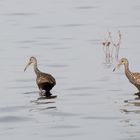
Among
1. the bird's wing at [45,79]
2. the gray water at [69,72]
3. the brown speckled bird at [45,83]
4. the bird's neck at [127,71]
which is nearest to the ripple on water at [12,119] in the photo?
the gray water at [69,72]

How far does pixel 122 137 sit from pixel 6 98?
197 inches

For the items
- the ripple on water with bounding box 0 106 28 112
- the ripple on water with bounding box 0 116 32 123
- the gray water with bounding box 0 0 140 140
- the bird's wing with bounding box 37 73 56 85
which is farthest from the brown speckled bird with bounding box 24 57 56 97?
the ripple on water with bounding box 0 116 32 123

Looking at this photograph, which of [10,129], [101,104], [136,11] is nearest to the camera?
[10,129]

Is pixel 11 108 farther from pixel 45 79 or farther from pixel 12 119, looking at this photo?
pixel 45 79

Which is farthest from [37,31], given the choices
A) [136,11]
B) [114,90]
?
[114,90]

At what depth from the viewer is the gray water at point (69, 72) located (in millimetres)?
18609

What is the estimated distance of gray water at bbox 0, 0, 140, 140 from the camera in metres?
18.6

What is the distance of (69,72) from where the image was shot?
24.9 m

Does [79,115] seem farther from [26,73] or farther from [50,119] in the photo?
[26,73]

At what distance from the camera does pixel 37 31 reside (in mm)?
33125

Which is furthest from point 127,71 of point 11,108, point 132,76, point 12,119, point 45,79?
point 12,119

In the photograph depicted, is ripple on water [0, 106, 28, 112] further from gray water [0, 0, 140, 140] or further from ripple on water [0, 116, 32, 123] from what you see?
ripple on water [0, 116, 32, 123]

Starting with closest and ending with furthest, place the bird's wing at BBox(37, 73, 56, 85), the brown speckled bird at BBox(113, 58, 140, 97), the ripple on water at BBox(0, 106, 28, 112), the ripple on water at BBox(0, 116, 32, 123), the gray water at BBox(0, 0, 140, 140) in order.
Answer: the gray water at BBox(0, 0, 140, 140) < the ripple on water at BBox(0, 116, 32, 123) < the ripple on water at BBox(0, 106, 28, 112) < the brown speckled bird at BBox(113, 58, 140, 97) < the bird's wing at BBox(37, 73, 56, 85)

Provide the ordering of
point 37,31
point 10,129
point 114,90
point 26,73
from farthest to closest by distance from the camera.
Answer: point 37,31
point 26,73
point 114,90
point 10,129
